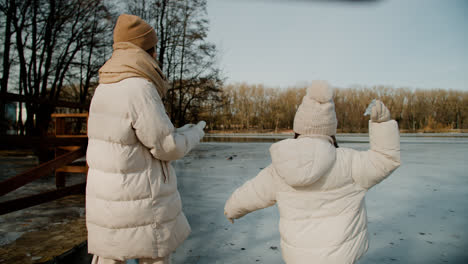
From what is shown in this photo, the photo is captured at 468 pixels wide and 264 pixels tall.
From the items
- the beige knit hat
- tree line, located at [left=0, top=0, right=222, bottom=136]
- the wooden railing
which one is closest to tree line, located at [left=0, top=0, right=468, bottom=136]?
tree line, located at [left=0, top=0, right=222, bottom=136]

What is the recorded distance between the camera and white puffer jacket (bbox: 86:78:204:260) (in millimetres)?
1343

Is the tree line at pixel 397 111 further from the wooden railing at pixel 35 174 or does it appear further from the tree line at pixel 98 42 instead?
the wooden railing at pixel 35 174

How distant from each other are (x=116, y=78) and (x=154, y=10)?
523 inches

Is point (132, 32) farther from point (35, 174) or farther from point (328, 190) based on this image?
point (35, 174)

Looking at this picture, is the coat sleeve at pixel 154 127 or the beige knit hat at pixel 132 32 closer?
the coat sleeve at pixel 154 127

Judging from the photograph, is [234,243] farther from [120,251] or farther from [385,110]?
[385,110]

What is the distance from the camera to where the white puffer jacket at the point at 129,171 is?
1.34m

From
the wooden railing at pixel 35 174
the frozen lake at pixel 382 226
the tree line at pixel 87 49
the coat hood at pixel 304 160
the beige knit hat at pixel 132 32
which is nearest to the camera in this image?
the coat hood at pixel 304 160

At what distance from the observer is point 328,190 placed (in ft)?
4.44

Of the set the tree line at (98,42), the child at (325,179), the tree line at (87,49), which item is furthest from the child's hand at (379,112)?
the tree line at (98,42)

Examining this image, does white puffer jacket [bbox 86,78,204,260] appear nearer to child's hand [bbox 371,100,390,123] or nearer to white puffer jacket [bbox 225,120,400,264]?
white puffer jacket [bbox 225,120,400,264]

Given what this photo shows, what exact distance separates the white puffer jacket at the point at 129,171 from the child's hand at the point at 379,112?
88 cm

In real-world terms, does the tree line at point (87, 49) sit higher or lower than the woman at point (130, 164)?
higher

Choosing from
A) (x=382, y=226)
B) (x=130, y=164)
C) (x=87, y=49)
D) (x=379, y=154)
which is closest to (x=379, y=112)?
(x=379, y=154)
